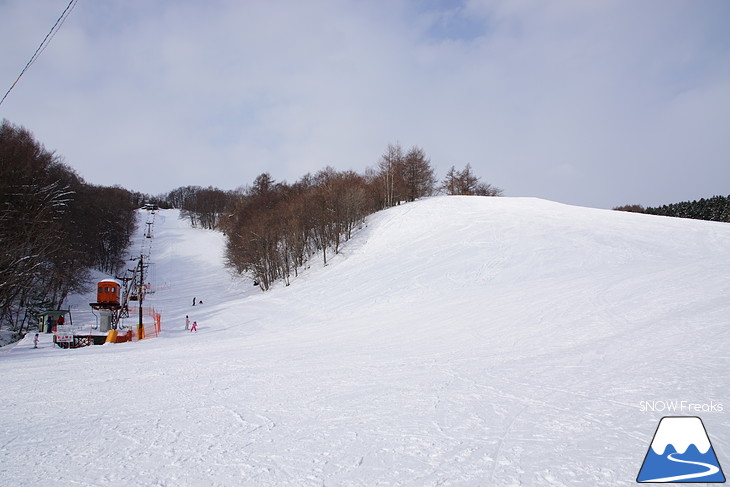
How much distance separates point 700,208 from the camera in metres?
73.2

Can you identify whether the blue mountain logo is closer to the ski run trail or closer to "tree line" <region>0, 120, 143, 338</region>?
the ski run trail

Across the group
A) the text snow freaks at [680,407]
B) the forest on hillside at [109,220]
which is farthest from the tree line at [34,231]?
the text snow freaks at [680,407]

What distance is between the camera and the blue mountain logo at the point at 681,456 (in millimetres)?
4355

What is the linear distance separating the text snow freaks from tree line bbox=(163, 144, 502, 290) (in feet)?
122

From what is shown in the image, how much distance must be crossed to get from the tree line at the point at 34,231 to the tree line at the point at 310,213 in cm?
1648

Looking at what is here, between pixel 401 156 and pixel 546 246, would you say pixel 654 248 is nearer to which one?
pixel 546 246

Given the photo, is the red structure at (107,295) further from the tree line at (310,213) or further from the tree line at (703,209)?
the tree line at (703,209)

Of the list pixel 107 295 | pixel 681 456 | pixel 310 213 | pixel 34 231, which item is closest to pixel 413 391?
pixel 681 456

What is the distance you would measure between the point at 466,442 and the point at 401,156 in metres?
62.0

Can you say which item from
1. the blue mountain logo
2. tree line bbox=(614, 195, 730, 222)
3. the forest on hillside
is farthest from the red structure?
tree line bbox=(614, 195, 730, 222)

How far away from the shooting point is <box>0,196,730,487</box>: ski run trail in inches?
194

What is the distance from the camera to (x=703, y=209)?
72.1 meters

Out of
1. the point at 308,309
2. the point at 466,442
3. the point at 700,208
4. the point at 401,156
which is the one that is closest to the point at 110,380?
the point at 466,442

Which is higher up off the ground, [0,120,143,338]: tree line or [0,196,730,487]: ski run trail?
[0,120,143,338]: tree line
